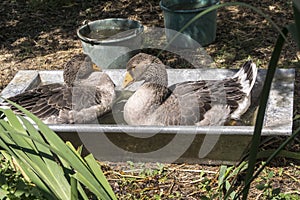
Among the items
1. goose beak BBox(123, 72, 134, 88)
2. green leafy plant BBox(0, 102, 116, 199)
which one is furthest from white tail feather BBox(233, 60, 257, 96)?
green leafy plant BBox(0, 102, 116, 199)

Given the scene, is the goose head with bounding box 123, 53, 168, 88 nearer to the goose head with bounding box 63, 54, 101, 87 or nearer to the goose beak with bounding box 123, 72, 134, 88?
the goose beak with bounding box 123, 72, 134, 88

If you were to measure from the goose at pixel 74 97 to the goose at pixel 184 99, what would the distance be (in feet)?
0.80

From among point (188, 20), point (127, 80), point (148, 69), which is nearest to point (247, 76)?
point (148, 69)

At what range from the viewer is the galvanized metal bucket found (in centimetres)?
505

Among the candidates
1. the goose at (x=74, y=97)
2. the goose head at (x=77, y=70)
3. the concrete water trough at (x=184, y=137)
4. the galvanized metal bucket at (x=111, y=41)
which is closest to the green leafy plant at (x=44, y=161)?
the concrete water trough at (x=184, y=137)

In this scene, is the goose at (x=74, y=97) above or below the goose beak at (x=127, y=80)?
below

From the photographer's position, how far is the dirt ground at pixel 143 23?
12.3ft

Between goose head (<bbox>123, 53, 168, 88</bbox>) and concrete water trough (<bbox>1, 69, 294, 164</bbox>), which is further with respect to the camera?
goose head (<bbox>123, 53, 168, 88</bbox>)

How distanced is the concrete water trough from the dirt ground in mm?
143

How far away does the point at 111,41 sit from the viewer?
16.4ft

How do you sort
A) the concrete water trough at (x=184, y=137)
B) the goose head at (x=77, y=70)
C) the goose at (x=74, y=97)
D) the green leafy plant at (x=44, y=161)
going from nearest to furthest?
the green leafy plant at (x=44, y=161) < the concrete water trough at (x=184, y=137) < the goose at (x=74, y=97) < the goose head at (x=77, y=70)

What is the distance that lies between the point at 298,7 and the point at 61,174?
4.05 ft

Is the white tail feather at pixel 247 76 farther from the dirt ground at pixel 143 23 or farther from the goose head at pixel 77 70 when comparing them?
the goose head at pixel 77 70

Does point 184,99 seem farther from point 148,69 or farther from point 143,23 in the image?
point 143,23
